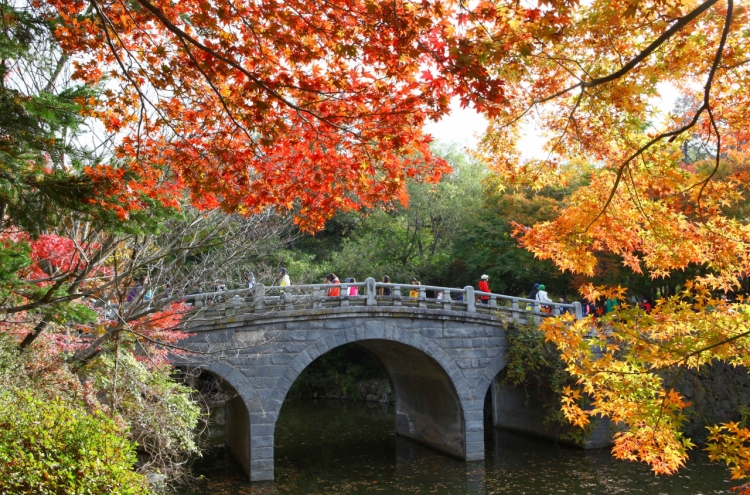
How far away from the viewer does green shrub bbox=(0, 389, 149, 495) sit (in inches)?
185

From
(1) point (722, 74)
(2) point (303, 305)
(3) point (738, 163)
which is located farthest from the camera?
(3) point (738, 163)

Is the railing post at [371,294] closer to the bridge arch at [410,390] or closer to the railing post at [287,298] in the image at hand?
the bridge arch at [410,390]

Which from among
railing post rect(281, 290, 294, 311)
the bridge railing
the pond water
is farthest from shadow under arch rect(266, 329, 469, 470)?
railing post rect(281, 290, 294, 311)

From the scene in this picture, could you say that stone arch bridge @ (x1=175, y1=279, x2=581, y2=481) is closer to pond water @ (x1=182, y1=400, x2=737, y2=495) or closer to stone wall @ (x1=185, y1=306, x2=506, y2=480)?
stone wall @ (x1=185, y1=306, x2=506, y2=480)

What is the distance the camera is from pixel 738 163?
16.8 meters

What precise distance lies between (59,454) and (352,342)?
9.98 meters

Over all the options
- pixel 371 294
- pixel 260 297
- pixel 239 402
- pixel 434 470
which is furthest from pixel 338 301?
pixel 434 470

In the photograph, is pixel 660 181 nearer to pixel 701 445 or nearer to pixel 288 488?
pixel 288 488

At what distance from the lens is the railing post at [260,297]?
12683 millimetres

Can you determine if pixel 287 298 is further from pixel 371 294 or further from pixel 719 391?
pixel 719 391

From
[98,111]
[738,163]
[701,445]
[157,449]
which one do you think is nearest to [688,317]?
[98,111]

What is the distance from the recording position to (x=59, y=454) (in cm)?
503

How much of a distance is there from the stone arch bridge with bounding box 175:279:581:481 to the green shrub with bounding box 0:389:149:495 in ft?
19.5

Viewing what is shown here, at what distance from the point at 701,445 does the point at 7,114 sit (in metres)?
14.9
